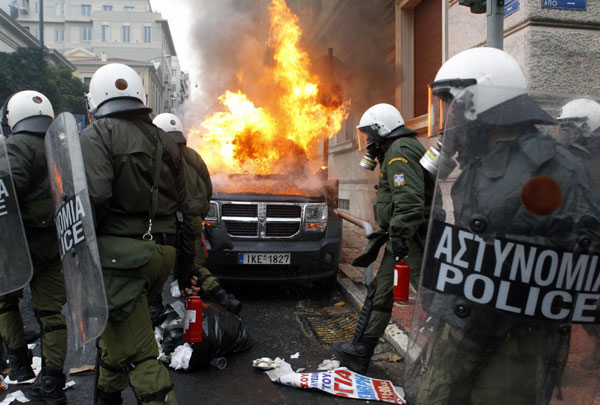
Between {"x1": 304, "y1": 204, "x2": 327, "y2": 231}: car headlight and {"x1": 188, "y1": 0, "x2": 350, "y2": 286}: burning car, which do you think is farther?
{"x1": 304, "y1": 204, "x2": 327, "y2": 231}: car headlight

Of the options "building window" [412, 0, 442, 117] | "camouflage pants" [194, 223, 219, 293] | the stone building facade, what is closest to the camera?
"camouflage pants" [194, 223, 219, 293]

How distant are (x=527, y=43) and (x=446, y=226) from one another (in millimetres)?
3835

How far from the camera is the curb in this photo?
3.81 meters

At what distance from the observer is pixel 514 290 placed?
143cm

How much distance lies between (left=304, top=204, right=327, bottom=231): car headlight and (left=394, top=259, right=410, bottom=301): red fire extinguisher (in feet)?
7.91

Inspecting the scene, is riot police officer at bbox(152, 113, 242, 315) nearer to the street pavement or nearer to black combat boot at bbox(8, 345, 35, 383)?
the street pavement

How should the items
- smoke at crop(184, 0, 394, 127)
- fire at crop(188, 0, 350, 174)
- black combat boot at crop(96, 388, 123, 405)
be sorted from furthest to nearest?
smoke at crop(184, 0, 394, 127)
fire at crop(188, 0, 350, 174)
black combat boot at crop(96, 388, 123, 405)

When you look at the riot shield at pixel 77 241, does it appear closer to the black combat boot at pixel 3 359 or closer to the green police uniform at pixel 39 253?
→ the green police uniform at pixel 39 253

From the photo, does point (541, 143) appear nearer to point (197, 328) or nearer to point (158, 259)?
point (158, 259)

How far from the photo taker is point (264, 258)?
16.6 ft

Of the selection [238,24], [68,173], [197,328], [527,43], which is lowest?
[197,328]

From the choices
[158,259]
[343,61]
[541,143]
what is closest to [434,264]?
[541,143]

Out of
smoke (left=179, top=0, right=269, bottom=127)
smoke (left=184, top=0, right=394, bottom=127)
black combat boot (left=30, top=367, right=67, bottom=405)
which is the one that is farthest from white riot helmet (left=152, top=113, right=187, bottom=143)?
smoke (left=179, top=0, right=269, bottom=127)

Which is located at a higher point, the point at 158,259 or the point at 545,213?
the point at 545,213
